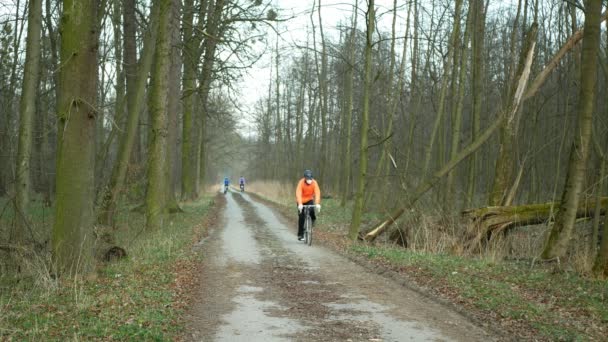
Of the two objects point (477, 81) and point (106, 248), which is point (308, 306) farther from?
point (477, 81)

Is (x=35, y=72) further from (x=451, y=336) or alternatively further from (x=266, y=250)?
(x=451, y=336)

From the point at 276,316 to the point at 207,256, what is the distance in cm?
519

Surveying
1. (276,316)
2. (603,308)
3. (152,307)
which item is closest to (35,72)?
(152,307)

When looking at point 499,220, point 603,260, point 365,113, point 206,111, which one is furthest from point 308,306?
point 206,111

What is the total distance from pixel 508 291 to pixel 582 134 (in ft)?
10.8

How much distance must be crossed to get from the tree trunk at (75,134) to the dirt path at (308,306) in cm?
213

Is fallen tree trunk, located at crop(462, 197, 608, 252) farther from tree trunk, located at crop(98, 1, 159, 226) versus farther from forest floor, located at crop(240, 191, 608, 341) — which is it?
tree trunk, located at crop(98, 1, 159, 226)

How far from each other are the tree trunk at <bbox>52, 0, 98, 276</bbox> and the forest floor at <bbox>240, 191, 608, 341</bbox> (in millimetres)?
5213

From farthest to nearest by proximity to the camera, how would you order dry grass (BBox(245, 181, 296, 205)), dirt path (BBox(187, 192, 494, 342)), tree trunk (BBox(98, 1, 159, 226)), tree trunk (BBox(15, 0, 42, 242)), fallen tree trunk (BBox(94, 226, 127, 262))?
dry grass (BBox(245, 181, 296, 205)), tree trunk (BBox(15, 0, 42, 242)), tree trunk (BBox(98, 1, 159, 226)), fallen tree trunk (BBox(94, 226, 127, 262)), dirt path (BBox(187, 192, 494, 342))

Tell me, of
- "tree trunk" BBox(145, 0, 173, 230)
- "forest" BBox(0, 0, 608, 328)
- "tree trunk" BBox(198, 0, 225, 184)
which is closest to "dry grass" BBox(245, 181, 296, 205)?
"forest" BBox(0, 0, 608, 328)

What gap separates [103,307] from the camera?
6910 millimetres

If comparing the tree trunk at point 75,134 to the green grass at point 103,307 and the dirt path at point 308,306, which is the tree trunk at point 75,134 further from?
the dirt path at point 308,306

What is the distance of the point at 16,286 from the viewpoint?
8.33 m

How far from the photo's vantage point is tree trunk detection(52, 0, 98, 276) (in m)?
8.20
